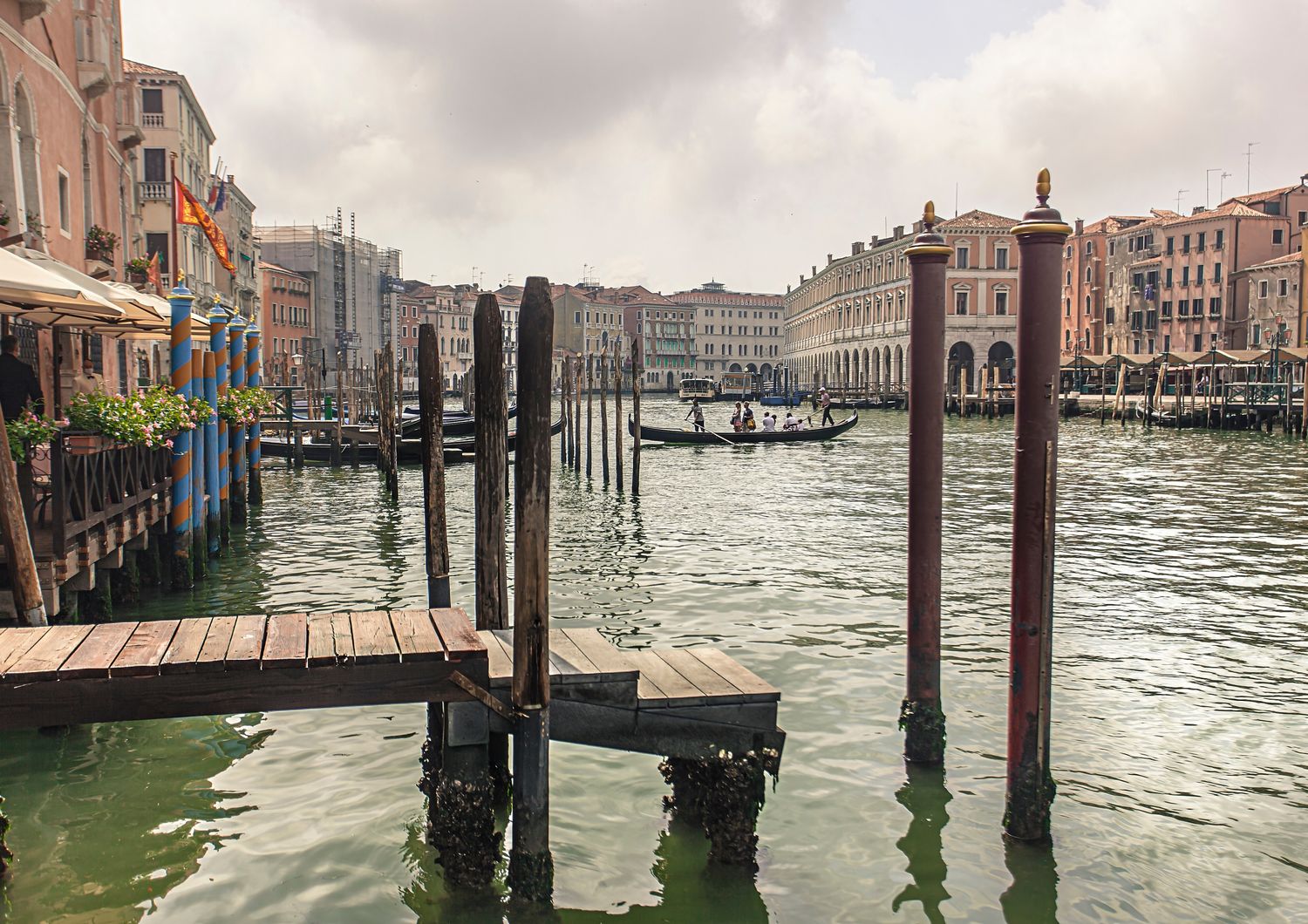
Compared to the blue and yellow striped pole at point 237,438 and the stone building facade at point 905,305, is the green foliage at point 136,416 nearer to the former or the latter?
the blue and yellow striped pole at point 237,438

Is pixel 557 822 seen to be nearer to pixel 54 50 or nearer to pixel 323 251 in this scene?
pixel 54 50

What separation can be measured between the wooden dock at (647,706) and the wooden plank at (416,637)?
0.86 feet

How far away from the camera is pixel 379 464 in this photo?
21938mm

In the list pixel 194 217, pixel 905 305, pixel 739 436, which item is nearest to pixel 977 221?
pixel 905 305

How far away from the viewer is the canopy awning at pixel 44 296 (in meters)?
6.75

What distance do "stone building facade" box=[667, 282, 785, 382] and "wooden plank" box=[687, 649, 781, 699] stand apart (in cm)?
10462

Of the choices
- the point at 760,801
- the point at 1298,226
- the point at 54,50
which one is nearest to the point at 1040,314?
the point at 760,801

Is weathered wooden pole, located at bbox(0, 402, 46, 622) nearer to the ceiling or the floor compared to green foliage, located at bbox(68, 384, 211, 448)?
nearer to the floor

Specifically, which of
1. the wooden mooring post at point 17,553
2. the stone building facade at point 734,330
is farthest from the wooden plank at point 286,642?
the stone building facade at point 734,330

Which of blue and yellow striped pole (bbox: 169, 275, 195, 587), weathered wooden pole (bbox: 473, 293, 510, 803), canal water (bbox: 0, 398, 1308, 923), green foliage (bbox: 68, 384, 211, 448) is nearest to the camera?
canal water (bbox: 0, 398, 1308, 923)

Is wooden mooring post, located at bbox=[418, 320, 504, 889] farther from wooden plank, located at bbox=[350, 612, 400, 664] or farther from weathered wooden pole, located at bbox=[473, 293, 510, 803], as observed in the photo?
wooden plank, located at bbox=[350, 612, 400, 664]

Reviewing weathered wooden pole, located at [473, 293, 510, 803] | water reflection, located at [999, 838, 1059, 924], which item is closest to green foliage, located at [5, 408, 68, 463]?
weathered wooden pole, located at [473, 293, 510, 803]

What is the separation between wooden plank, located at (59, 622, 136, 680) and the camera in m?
3.61

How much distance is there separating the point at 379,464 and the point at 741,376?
54.8 meters
